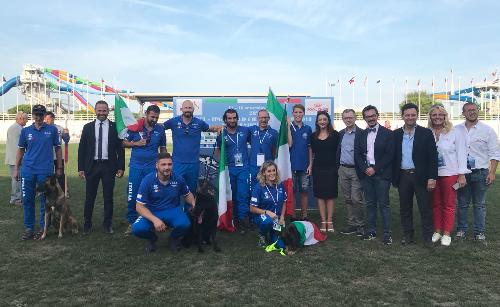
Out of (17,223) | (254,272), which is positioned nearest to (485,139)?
(254,272)

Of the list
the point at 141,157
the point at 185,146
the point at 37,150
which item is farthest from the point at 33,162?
the point at 185,146

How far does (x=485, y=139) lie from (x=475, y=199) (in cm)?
85

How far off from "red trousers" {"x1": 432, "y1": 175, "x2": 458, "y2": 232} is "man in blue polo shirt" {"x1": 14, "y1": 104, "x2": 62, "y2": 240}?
18.1 ft

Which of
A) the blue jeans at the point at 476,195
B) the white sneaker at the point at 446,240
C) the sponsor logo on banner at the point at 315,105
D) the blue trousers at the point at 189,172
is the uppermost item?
the sponsor logo on banner at the point at 315,105

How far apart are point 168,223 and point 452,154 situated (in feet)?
12.6

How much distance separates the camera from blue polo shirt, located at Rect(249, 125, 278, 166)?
6.30 meters

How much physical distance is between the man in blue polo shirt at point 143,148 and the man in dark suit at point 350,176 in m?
2.66

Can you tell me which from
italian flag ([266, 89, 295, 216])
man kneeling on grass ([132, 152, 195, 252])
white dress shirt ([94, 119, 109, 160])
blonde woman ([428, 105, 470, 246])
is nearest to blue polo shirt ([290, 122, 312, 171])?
italian flag ([266, 89, 295, 216])

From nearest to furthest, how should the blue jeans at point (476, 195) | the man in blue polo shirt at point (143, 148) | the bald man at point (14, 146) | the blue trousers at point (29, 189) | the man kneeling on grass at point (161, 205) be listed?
the man kneeling on grass at point (161, 205) → the blue jeans at point (476, 195) → the blue trousers at point (29, 189) → the man in blue polo shirt at point (143, 148) → the bald man at point (14, 146)

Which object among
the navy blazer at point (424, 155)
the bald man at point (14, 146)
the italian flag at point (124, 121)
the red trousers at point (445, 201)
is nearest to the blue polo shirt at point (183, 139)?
the italian flag at point (124, 121)

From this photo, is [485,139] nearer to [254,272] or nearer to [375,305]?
[375,305]

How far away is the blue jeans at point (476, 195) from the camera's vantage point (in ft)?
18.3

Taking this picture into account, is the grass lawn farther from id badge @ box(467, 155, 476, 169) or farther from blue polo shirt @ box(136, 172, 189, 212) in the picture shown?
id badge @ box(467, 155, 476, 169)

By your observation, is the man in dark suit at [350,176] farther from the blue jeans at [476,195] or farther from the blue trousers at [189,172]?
the blue trousers at [189,172]
